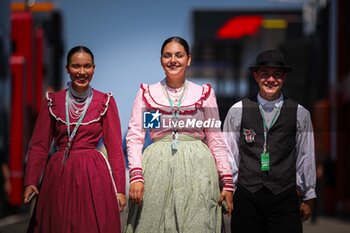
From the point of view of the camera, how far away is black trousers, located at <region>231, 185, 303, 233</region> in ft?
17.6

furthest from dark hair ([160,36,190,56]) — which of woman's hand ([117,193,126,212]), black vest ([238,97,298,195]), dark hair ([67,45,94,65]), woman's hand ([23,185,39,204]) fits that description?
woman's hand ([23,185,39,204])

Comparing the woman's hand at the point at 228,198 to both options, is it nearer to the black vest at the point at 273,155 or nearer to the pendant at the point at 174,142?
the black vest at the point at 273,155

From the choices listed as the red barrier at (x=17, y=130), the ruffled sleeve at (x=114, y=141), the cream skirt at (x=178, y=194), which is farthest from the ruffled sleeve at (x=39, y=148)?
the red barrier at (x=17, y=130)

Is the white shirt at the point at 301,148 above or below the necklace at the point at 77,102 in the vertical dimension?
below

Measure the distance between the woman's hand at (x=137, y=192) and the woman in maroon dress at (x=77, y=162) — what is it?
10cm

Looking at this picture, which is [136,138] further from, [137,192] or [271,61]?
[271,61]

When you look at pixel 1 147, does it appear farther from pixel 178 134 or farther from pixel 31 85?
pixel 178 134

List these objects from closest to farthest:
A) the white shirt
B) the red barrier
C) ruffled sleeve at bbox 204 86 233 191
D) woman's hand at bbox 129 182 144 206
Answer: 1. woman's hand at bbox 129 182 144 206
2. ruffled sleeve at bbox 204 86 233 191
3. the white shirt
4. the red barrier

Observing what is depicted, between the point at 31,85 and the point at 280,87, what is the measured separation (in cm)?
1132

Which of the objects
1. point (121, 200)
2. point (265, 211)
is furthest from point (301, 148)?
point (121, 200)

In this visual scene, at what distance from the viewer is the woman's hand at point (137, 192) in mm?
5195

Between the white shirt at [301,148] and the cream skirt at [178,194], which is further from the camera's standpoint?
the white shirt at [301,148]

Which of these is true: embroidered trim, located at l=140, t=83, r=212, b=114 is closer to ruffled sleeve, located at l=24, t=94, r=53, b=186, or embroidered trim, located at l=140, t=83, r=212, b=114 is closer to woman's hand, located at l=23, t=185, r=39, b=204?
ruffled sleeve, located at l=24, t=94, r=53, b=186

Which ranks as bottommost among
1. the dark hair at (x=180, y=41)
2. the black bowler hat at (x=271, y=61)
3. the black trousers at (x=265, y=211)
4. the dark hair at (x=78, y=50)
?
the black trousers at (x=265, y=211)
